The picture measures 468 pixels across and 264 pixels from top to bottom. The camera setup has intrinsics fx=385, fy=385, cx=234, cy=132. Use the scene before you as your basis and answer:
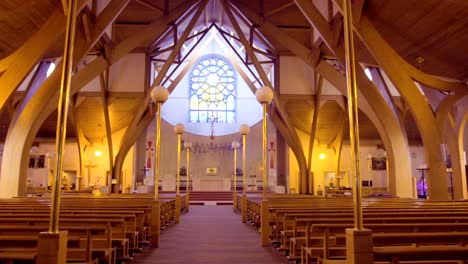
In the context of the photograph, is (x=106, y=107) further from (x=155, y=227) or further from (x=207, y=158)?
(x=155, y=227)

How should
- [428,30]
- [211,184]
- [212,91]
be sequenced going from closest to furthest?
[428,30] < [211,184] < [212,91]

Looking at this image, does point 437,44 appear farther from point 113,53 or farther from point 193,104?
point 193,104

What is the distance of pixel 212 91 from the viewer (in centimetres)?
2819

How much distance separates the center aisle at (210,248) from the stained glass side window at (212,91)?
1800 centimetres

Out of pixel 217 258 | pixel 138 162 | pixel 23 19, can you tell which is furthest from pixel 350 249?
pixel 138 162

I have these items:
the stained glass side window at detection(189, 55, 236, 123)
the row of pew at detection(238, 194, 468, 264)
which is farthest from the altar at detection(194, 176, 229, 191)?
the row of pew at detection(238, 194, 468, 264)

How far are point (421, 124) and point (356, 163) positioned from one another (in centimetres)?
1037

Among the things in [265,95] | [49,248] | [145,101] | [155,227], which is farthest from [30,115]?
[49,248]

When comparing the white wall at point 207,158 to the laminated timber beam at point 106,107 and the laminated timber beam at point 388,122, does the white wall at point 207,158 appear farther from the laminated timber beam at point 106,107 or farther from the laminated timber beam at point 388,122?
the laminated timber beam at point 388,122

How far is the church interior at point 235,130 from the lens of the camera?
454cm

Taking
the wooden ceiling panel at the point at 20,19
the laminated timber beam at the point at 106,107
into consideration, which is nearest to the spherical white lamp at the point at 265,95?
the wooden ceiling panel at the point at 20,19

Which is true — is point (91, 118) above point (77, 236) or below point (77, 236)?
above

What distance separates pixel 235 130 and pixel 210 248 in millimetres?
20114

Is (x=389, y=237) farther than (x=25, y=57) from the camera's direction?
No
